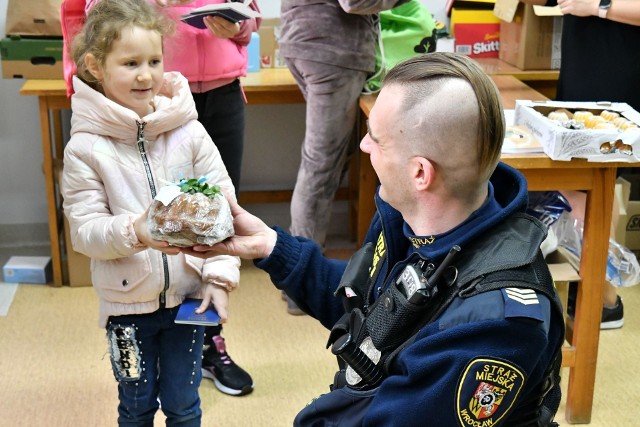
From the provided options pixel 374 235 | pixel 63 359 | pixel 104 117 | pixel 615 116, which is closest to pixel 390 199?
pixel 374 235

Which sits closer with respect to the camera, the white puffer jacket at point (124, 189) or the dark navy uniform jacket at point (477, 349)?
the dark navy uniform jacket at point (477, 349)

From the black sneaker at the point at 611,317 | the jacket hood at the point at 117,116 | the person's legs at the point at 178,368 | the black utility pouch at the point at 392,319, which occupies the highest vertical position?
the jacket hood at the point at 117,116

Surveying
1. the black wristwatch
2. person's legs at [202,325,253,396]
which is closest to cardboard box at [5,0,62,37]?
person's legs at [202,325,253,396]

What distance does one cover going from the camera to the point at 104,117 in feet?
6.84

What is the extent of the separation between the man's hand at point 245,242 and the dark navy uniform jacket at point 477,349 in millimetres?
354

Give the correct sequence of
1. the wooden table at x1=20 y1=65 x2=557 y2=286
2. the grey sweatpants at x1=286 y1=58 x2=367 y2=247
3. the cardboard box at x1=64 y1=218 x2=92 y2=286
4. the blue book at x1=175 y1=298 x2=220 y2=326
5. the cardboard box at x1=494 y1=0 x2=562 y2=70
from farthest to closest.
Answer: the cardboard box at x1=494 y1=0 x2=562 y2=70 → the cardboard box at x1=64 y1=218 x2=92 y2=286 → the wooden table at x1=20 y1=65 x2=557 y2=286 → the grey sweatpants at x1=286 y1=58 x2=367 y2=247 → the blue book at x1=175 y1=298 x2=220 y2=326

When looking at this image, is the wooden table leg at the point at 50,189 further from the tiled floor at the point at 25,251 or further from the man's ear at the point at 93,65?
the man's ear at the point at 93,65

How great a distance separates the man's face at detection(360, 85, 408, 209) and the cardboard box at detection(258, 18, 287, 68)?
2.64m

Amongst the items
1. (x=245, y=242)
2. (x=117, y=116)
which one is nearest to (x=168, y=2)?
(x=117, y=116)

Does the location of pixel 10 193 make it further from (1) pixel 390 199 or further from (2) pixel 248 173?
(1) pixel 390 199

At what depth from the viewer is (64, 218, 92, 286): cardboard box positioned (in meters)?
3.71

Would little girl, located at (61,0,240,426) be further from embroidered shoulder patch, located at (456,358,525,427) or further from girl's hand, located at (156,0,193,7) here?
embroidered shoulder patch, located at (456,358,525,427)

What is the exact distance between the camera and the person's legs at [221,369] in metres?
2.97

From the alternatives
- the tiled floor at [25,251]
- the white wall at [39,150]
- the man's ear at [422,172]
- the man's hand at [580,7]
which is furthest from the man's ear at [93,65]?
the tiled floor at [25,251]
